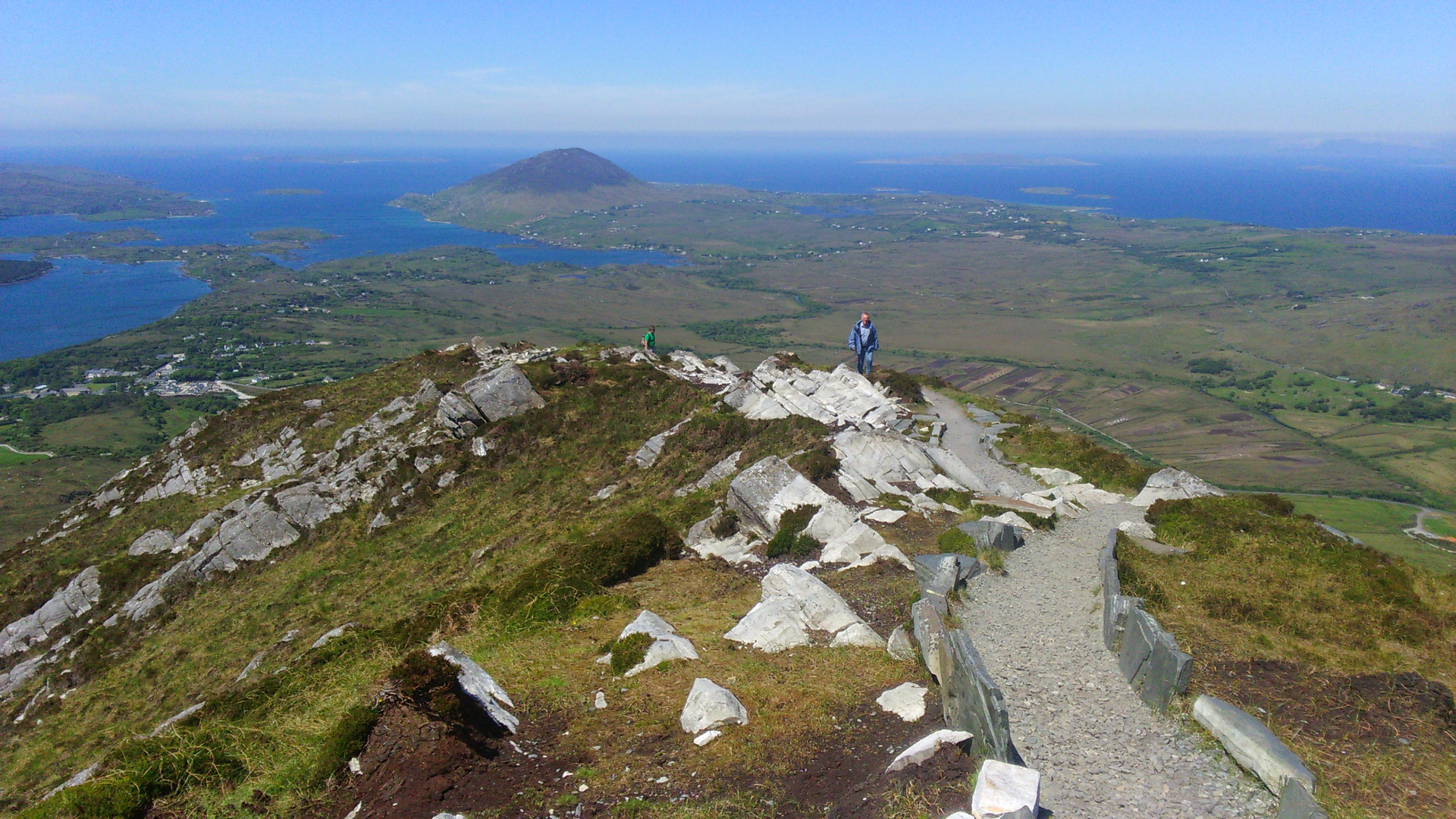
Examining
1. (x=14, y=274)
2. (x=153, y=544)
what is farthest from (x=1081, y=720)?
(x=14, y=274)

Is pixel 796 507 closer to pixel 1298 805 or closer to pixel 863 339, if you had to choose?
pixel 1298 805

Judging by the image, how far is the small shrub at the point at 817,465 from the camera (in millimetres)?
22594

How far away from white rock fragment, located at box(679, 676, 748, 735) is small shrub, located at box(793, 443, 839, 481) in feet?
40.8

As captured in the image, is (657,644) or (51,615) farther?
(51,615)

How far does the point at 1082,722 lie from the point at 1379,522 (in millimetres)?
86698

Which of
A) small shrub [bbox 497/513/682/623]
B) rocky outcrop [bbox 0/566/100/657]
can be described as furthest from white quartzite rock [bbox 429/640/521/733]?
rocky outcrop [bbox 0/566/100/657]

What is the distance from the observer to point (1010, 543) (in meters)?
17.1

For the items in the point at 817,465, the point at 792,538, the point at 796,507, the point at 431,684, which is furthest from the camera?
the point at 817,465

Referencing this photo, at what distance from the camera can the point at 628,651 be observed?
495 inches

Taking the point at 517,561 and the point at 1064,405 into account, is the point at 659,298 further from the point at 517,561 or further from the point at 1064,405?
the point at 517,561

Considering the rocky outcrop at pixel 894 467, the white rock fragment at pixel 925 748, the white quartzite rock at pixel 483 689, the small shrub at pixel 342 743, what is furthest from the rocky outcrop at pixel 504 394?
the white rock fragment at pixel 925 748

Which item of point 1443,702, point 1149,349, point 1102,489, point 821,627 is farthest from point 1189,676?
point 1149,349

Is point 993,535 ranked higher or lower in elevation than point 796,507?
higher

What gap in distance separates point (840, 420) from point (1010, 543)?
510 inches
